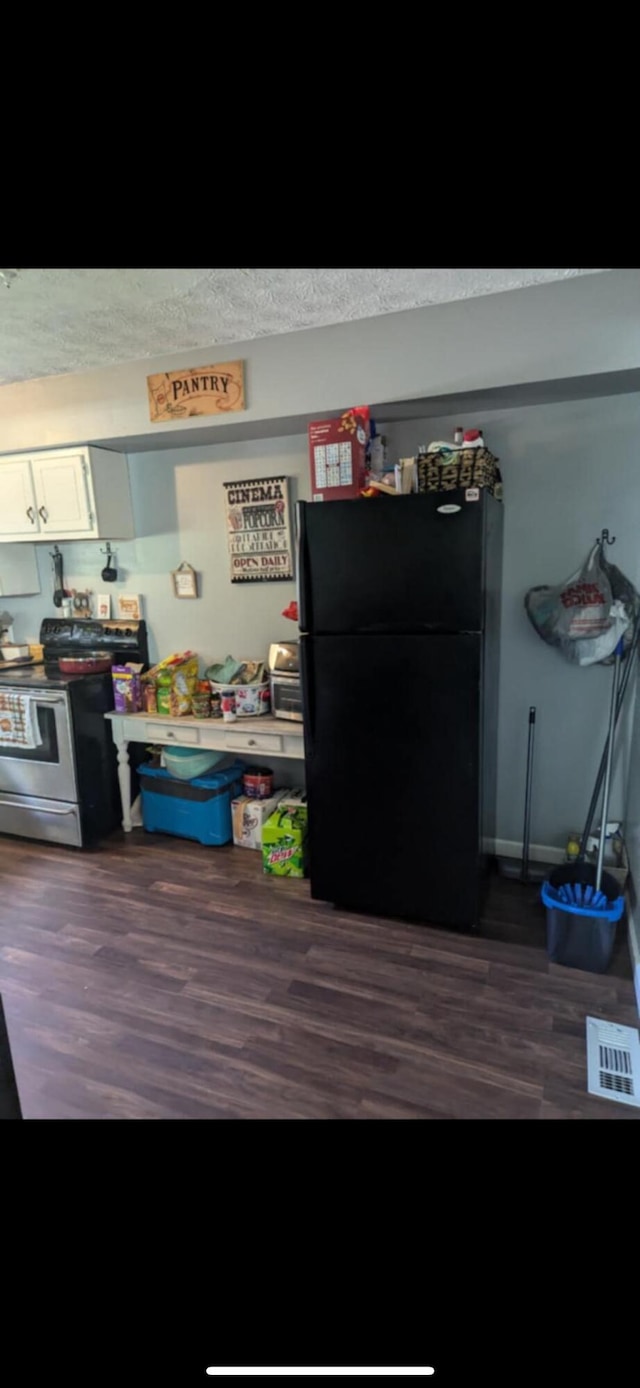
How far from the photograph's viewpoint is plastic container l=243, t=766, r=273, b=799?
10.0 ft

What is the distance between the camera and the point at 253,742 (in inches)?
111

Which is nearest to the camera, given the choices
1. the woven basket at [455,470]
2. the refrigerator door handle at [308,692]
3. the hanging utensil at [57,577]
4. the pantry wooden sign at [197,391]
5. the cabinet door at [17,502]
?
the woven basket at [455,470]

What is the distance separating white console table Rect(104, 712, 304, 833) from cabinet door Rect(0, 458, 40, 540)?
3.73ft

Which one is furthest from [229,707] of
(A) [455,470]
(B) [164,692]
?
(A) [455,470]

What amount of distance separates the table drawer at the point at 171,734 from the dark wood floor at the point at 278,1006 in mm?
696

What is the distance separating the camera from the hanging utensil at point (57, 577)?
3547mm

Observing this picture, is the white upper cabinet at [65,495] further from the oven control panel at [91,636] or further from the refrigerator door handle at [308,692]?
the refrigerator door handle at [308,692]

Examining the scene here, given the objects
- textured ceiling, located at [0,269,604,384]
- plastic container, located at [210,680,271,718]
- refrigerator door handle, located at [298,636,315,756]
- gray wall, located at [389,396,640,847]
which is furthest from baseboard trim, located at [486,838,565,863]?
textured ceiling, located at [0,269,604,384]

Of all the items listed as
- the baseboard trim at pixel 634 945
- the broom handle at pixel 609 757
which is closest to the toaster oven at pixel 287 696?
the broom handle at pixel 609 757

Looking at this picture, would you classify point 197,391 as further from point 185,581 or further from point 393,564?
point 393,564

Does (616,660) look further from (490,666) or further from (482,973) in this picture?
(482,973)

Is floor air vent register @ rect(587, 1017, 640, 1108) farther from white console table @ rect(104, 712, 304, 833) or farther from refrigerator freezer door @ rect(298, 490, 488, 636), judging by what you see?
white console table @ rect(104, 712, 304, 833)

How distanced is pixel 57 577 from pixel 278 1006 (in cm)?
286
